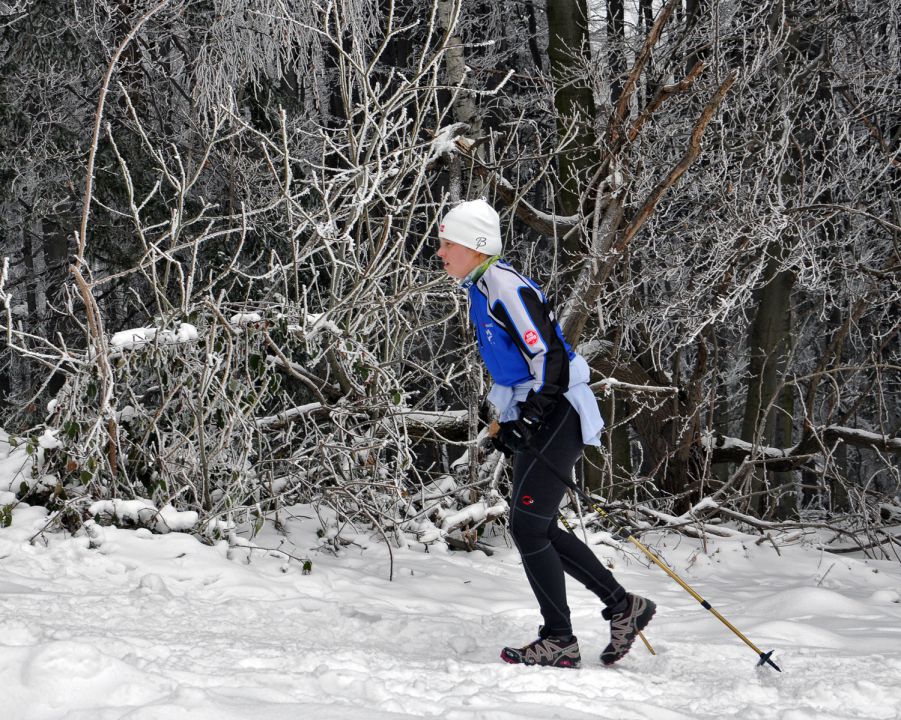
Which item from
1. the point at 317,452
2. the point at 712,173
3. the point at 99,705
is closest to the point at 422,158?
the point at 317,452

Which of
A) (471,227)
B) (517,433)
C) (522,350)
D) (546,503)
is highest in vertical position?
(471,227)

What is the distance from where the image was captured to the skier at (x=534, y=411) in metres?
3.08

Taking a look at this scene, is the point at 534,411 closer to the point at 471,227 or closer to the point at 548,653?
the point at 471,227

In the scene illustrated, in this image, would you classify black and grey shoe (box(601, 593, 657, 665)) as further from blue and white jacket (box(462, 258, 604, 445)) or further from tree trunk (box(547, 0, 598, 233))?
tree trunk (box(547, 0, 598, 233))

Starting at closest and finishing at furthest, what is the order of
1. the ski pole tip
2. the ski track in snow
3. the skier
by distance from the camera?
1. the ski track in snow
2. the ski pole tip
3. the skier

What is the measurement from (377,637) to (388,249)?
328cm

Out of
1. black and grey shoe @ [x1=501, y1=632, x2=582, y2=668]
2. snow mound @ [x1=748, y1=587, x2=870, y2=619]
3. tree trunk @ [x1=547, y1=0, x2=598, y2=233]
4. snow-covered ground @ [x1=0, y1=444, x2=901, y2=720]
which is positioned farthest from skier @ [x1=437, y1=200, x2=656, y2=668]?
tree trunk @ [x1=547, y1=0, x2=598, y2=233]

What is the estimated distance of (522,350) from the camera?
3084 mm

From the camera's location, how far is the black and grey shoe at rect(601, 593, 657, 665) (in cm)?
319

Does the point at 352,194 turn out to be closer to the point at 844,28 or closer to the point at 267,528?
the point at 267,528

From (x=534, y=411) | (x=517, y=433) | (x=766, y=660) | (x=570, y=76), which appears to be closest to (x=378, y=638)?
(x=517, y=433)

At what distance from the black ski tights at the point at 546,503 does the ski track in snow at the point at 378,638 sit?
0.90 feet

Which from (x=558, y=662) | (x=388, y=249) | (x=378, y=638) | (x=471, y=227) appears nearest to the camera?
(x=558, y=662)

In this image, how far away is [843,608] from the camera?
4.28 m
